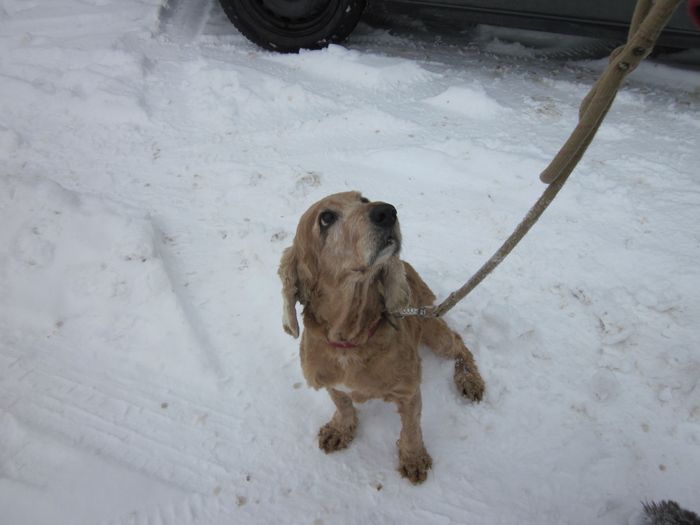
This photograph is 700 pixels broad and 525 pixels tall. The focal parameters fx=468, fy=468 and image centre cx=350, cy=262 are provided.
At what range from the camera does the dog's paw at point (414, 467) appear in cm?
240

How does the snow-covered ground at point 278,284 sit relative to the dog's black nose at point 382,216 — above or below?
below

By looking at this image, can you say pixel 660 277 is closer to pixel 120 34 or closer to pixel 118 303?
pixel 118 303

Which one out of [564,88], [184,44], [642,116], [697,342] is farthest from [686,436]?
[184,44]

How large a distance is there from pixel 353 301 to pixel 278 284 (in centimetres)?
121

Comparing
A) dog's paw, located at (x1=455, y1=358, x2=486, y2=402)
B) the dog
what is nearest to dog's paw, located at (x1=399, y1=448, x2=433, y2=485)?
the dog

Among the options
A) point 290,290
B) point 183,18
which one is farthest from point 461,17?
point 290,290

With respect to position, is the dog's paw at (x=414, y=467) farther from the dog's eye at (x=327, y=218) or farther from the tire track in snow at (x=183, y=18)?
the tire track in snow at (x=183, y=18)

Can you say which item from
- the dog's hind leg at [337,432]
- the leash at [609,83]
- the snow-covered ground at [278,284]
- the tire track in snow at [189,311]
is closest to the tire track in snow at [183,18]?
the snow-covered ground at [278,284]

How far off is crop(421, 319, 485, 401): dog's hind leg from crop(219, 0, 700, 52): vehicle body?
9.86 ft

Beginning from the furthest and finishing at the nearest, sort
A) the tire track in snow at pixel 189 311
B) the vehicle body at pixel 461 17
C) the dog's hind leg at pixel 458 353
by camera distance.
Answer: the vehicle body at pixel 461 17
the tire track in snow at pixel 189 311
the dog's hind leg at pixel 458 353

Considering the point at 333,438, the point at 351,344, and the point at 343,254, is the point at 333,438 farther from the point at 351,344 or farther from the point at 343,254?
the point at 343,254

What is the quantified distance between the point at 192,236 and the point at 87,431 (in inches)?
57.4

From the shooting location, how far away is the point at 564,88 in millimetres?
4430

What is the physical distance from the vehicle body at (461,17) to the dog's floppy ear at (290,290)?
332cm
